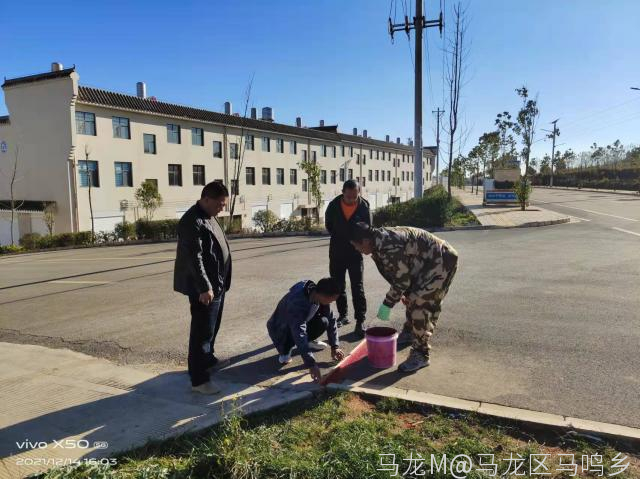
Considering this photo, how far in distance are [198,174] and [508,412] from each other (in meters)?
36.6

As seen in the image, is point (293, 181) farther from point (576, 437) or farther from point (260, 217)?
point (576, 437)

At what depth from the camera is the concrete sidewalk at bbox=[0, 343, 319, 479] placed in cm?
309

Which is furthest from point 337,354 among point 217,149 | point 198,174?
point 217,149

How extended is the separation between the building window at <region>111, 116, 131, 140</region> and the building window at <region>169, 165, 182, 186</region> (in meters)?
4.41

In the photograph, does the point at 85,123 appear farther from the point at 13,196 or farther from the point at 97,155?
the point at 13,196

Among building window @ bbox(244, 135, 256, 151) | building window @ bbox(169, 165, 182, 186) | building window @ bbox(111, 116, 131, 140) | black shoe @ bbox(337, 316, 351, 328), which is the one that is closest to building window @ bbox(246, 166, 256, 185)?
building window @ bbox(244, 135, 256, 151)

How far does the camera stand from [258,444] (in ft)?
9.67

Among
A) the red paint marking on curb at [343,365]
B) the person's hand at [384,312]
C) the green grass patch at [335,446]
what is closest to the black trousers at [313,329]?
the red paint marking on curb at [343,365]

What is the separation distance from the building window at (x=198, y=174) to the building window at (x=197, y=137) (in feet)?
5.99

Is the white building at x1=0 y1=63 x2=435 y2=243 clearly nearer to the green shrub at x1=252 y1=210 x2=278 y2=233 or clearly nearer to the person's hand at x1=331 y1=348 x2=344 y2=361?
the green shrub at x1=252 y1=210 x2=278 y2=233

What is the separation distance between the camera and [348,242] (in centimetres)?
542

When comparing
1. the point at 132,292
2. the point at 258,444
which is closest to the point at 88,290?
the point at 132,292

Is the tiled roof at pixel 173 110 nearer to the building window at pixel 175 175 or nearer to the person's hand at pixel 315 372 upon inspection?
the building window at pixel 175 175

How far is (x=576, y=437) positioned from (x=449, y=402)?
2.80 feet
